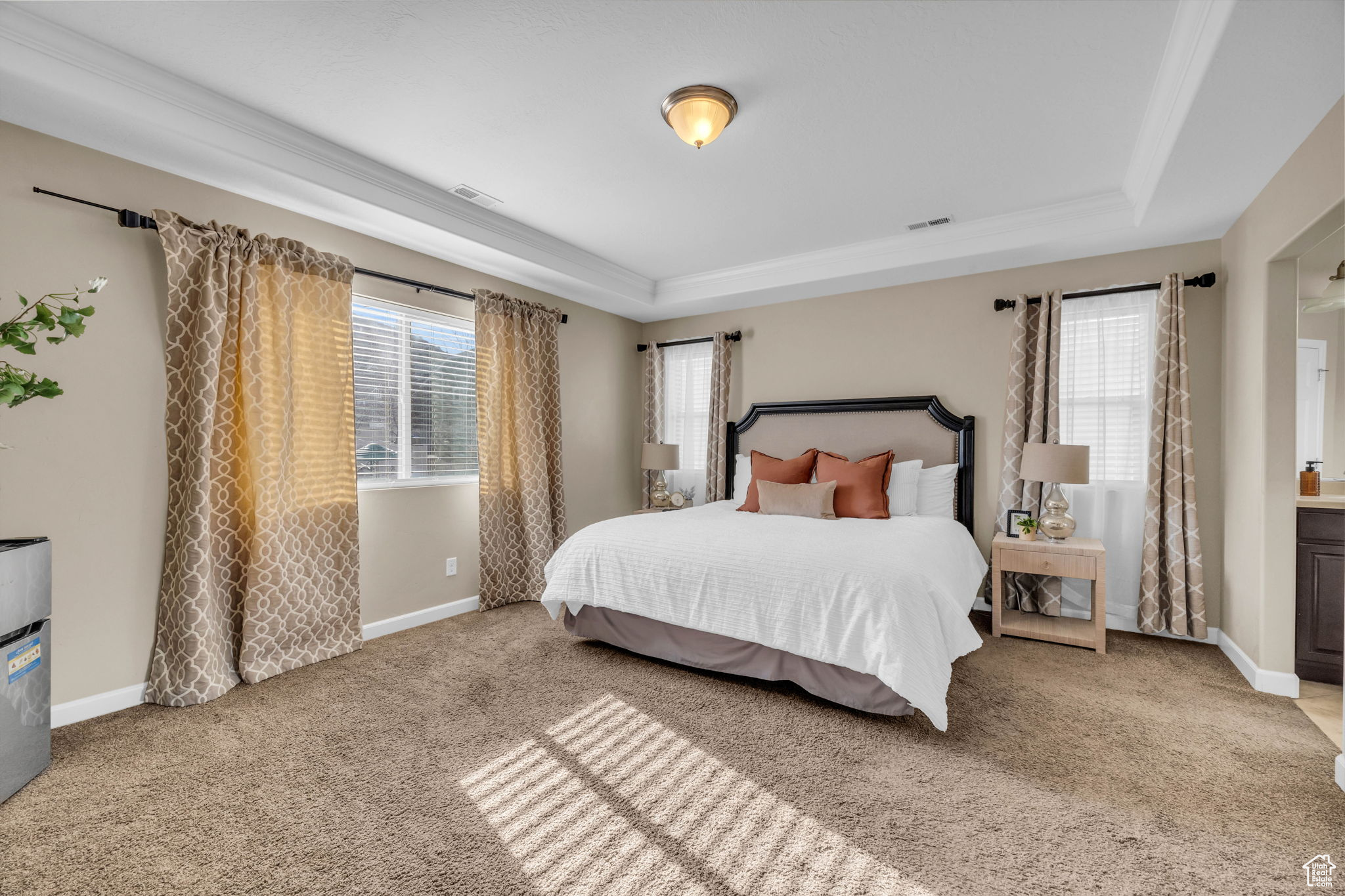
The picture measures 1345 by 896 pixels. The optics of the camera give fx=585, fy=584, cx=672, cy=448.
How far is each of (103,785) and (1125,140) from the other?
484 cm

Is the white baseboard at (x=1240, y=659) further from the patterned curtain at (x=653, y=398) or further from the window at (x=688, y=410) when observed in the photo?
the patterned curtain at (x=653, y=398)

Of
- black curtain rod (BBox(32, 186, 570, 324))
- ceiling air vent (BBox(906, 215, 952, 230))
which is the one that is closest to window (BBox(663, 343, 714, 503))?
black curtain rod (BBox(32, 186, 570, 324))

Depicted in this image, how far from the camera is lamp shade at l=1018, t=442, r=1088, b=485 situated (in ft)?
11.2

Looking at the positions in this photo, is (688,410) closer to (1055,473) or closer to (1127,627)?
(1055,473)

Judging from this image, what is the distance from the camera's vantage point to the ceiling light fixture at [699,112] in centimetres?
234

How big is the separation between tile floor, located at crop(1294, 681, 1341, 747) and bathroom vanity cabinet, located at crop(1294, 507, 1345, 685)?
59 millimetres

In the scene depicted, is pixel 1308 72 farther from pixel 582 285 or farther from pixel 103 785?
pixel 103 785

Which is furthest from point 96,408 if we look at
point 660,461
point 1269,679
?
point 1269,679

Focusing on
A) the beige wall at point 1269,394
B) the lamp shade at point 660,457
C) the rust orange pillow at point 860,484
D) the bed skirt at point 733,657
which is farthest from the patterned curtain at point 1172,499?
the lamp shade at point 660,457

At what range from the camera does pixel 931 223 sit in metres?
3.71

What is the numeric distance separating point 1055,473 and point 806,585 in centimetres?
194

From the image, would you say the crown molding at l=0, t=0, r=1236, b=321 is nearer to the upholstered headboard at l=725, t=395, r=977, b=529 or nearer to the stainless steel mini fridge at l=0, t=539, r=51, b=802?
the upholstered headboard at l=725, t=395, r=977, b=529

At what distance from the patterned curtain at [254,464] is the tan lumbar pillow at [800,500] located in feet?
8.33

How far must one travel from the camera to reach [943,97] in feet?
7.88
